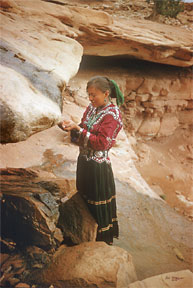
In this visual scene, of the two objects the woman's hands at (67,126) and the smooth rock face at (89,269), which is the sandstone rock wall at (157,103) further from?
the smooth rock face at (89,269)

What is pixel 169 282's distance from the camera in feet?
4.82

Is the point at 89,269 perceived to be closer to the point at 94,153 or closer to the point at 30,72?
the point at 94,153

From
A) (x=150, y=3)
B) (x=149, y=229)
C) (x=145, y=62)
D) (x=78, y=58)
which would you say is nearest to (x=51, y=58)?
(x=78, y=58)

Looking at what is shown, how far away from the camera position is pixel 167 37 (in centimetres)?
465

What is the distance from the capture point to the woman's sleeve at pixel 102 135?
1.41 metres

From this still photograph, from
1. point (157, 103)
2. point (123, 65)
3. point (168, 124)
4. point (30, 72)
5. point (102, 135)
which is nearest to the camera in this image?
point (30, 72)

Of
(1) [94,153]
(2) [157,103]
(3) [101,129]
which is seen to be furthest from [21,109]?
(2) [157,103]

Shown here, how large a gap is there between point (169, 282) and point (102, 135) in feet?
3.74

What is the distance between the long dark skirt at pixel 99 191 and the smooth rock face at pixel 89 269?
21 cm

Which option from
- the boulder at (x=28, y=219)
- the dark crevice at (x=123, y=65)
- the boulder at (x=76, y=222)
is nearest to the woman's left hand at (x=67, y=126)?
the boulder at (x=28, y=219)

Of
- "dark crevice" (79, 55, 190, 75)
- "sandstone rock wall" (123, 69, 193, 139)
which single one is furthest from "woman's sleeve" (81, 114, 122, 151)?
"sandstone rock wall" (123, 69, 193, 139)

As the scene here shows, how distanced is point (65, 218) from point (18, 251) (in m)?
0.44

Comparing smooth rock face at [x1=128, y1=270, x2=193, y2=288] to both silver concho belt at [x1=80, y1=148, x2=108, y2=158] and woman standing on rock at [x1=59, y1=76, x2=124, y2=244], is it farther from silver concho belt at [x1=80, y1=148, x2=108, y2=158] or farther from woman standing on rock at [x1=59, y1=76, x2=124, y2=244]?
silver concho belt at [x1=80, y1=148, x2=108, y2=158]

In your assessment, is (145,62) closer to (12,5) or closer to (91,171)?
(12,5)
